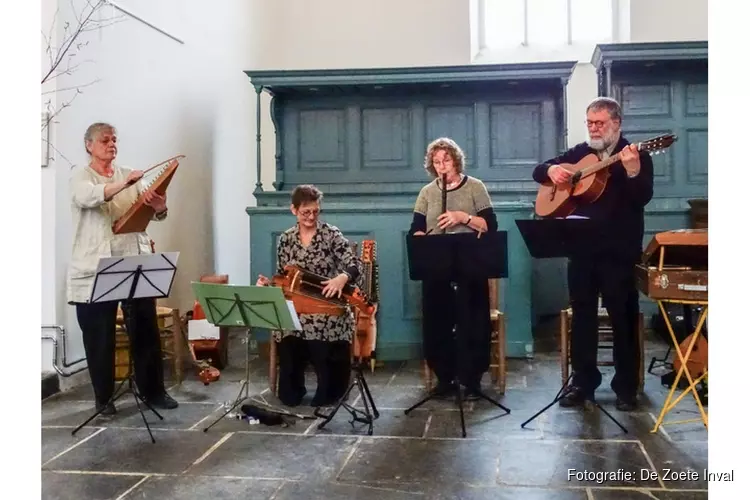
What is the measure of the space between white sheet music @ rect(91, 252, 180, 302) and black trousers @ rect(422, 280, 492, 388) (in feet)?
4.63

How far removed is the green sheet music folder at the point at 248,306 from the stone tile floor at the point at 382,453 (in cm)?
56

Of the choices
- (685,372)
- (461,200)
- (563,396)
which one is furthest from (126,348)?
(685,372)

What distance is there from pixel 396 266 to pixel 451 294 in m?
1.47

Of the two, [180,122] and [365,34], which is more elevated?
[365,34]

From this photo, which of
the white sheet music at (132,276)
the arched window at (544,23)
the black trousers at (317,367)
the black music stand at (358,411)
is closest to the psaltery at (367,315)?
the black trousers at (317,367)

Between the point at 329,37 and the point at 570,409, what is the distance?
5384 millimetres

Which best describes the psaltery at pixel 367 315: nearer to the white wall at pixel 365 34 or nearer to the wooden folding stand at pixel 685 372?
the wooden folding stand at pixel 685 372

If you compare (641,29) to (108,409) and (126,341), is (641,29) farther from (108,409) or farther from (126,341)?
(108,409)

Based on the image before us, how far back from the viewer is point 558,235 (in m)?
3.47

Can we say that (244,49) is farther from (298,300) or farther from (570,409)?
(570,409)

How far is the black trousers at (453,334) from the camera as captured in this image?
13.2 feet

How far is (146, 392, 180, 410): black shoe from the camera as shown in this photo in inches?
161

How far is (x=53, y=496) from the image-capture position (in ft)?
9.25

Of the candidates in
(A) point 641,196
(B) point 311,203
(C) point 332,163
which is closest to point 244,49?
(C) point 332,163
